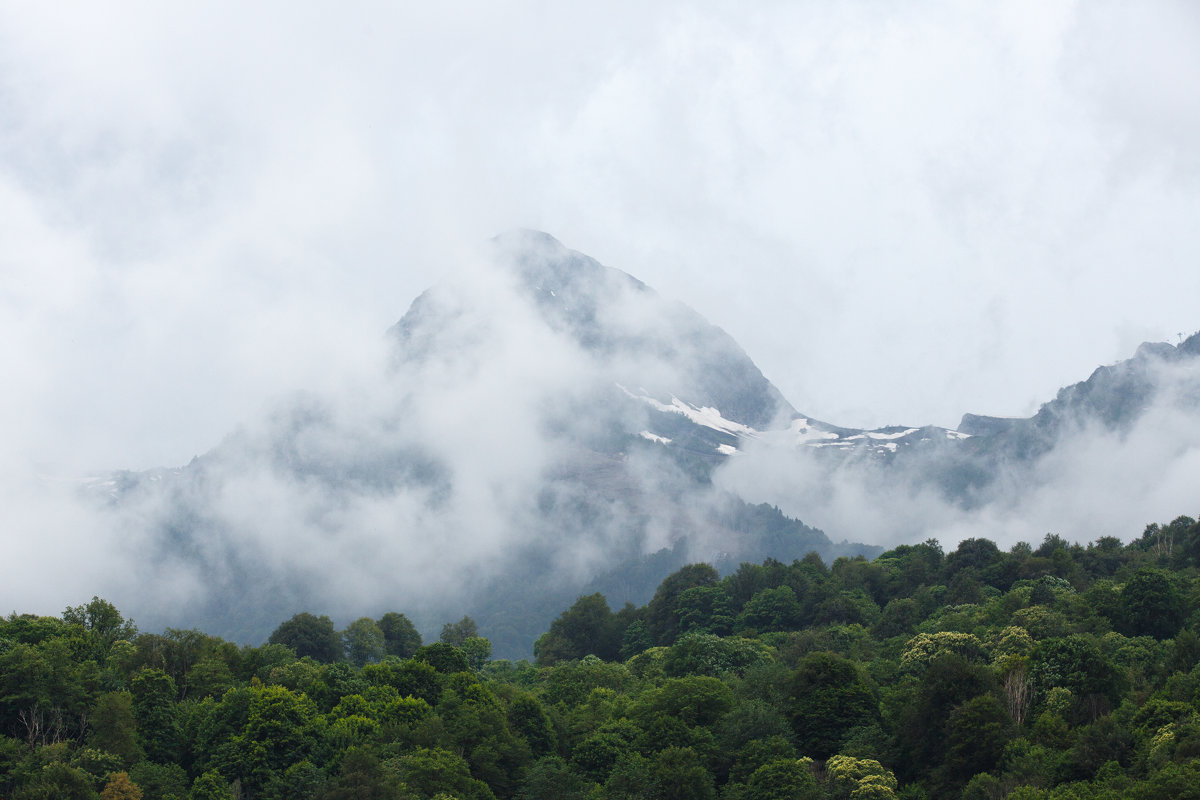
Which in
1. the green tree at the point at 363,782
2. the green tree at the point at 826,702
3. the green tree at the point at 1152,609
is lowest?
the green tree at the point at 363,782

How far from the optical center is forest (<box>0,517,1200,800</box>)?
75.5 meters

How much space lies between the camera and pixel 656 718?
9294 centimetres

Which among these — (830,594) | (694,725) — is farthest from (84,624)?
(830,594)

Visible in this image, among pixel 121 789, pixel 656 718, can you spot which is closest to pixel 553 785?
pixel 656 718

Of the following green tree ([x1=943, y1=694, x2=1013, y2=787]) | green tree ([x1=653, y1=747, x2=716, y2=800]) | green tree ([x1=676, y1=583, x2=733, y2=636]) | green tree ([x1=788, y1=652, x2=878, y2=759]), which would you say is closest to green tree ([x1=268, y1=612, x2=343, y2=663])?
green tree ([x1=676, y1=583, x2=733, y2=636])

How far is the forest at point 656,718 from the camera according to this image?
75500 millimetres

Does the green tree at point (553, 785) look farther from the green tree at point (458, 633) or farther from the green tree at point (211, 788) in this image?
the green tree at point (458, 633)

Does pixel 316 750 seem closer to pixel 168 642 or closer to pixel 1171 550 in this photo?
pixel 168 642

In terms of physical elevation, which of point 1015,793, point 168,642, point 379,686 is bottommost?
point 1015,793

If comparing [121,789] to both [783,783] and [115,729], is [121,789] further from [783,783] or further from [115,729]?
[783,783]

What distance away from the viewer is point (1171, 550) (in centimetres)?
15112

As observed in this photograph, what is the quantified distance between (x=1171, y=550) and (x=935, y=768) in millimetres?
91672

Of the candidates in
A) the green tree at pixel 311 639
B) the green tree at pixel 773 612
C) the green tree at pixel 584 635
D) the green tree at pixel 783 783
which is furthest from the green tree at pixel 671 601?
the green tree at pixel 783 783

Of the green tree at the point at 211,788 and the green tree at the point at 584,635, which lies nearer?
the green tree at the point at 211,788
